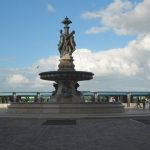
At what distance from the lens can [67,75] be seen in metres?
34.6

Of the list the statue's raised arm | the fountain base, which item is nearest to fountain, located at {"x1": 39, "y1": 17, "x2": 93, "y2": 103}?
the statue's raised arm

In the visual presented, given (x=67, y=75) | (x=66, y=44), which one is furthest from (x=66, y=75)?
(x=66, y=44)

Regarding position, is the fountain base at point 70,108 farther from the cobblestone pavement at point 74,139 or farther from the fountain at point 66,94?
the cobblestone pavement at point 74,139

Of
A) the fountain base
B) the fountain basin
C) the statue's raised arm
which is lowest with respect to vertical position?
the fountain base

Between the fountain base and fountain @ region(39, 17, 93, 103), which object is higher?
fountain @ region(39, 17, 93, 103)

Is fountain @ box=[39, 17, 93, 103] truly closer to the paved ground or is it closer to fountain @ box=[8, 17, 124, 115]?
fountain @ box=[8, 17, 124, 115]

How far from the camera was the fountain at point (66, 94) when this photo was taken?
29.4 meters

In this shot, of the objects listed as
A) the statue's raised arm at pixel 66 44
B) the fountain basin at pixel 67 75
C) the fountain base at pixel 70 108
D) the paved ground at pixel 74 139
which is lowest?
the paved ground at pixel 74 139

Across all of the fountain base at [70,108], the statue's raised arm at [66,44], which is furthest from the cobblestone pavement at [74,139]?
the statue's raised arm at [66,44]

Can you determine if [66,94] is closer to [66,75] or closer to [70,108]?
[66,75]

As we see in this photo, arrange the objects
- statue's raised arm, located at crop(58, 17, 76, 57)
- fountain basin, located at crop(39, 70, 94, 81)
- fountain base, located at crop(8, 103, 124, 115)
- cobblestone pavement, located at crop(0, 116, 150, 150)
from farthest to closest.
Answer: statue's raised arm, located at crop(58, 17, 76, 57)
fountain basin, located at crop(39, 70, 94, 81)
fountain base, located at crop(8, 103, 124, 115)
cobblestone pavement, located at crop(0, 116, 150, 150)

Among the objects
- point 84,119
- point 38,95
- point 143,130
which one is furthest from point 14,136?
point 38,95

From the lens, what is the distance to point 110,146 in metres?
A: 13.1

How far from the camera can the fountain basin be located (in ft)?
113
